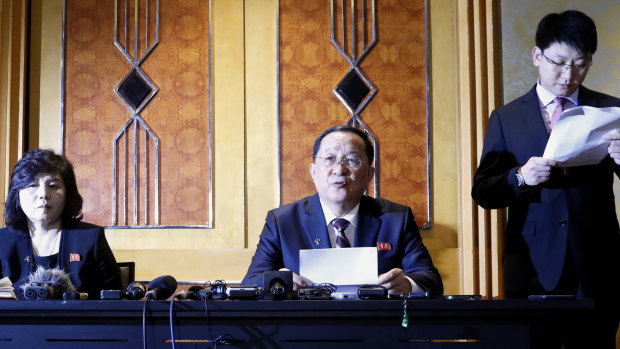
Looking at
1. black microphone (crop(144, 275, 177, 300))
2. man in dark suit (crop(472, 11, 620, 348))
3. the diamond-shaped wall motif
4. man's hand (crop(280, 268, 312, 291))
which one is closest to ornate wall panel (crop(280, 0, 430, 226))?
the diamond-shaped wall motif

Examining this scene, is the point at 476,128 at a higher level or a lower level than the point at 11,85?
lower

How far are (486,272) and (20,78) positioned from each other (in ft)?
8.26

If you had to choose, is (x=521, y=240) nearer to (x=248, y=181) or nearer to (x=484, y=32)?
(x=484, y=32)

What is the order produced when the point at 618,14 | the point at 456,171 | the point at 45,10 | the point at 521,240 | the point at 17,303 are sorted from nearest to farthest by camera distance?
1. the point at 17,303
2. the point at 521,240
3. the point at 618,14
4. the point at 456,171
5. the point at 45,10

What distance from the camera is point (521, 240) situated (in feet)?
7.33

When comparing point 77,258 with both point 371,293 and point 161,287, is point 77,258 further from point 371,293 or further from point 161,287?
point 371,293

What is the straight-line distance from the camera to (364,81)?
348cm

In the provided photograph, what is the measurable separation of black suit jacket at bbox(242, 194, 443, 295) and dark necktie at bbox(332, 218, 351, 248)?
0.10 ft

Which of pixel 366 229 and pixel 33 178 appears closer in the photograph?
pixel 366 229

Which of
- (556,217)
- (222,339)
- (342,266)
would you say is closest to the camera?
(222,339)

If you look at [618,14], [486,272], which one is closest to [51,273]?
[486,272]

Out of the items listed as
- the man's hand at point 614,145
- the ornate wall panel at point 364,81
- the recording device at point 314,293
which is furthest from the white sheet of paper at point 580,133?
the ornate wall panel at point 364,81

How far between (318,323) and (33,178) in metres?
1.48

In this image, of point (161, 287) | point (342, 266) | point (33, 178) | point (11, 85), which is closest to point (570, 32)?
point (342, 266)
